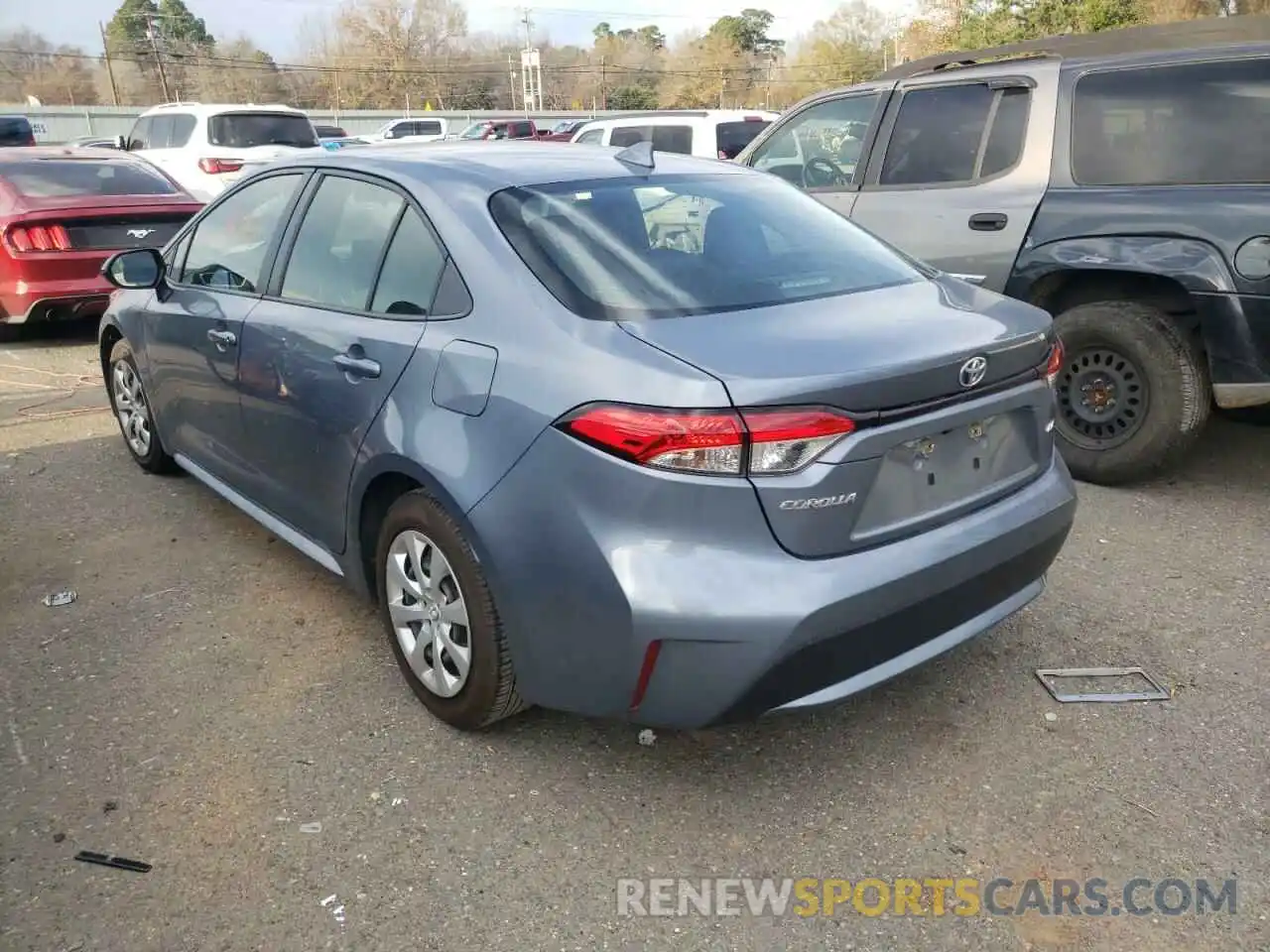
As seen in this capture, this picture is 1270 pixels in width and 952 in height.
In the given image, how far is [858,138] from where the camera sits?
5.83 metres

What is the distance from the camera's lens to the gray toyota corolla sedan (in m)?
2.31

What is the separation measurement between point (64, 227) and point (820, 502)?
7.34 meters

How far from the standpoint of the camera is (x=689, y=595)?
7.54 ft

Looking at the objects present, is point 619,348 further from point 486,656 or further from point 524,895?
point 524,895

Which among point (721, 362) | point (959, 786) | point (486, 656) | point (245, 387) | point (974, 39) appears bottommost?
point (959, 786)

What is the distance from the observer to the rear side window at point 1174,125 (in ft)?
14.0

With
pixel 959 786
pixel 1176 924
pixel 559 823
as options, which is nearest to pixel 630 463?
pixel 559 823

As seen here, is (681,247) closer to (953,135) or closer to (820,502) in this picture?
(820,502)

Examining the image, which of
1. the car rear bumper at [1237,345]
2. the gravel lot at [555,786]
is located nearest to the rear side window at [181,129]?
the gravel lot at [555,786]

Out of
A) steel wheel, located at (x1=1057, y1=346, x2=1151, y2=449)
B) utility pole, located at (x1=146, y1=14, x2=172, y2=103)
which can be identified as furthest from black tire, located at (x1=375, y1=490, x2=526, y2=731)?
utility pole, located at (x1=146, y1=14, x2=172, y2=103)

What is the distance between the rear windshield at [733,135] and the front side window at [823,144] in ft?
24.9

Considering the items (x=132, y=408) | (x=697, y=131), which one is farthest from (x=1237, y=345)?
(x=697, y=131)

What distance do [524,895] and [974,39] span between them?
1160 inches

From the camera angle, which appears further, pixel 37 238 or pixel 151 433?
pixel 37 238
